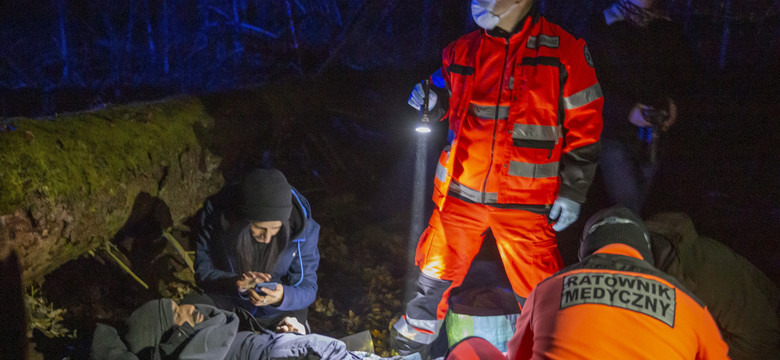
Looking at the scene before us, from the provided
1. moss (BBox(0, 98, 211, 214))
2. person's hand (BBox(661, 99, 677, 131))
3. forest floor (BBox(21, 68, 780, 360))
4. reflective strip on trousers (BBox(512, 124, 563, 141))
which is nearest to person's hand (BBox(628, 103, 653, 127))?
person's hand (BBox(661, 99, 677, 131))

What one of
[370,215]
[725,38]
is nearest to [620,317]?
[725,38]

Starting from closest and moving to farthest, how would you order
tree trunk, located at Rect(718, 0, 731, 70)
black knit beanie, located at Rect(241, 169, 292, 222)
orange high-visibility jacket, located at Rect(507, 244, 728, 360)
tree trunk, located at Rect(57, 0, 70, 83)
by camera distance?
1. orange high-visibility jacket, located at Rect(507, 244, 728, 360)
2. black knit beanie, located at Rect(241, 169, 292, 222)
3. tree trunk, located at Rect(718, 0, 731, 70)
4. tree trunk, located at Rect(57, 0, 70, 83)

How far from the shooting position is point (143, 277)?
3.44 metres

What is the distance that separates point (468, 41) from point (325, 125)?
13.6 ft

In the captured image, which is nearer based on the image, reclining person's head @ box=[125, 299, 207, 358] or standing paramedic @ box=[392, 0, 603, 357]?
reclining person's head @ box=[125, 299, 207, 358]

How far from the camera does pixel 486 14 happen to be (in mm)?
2740

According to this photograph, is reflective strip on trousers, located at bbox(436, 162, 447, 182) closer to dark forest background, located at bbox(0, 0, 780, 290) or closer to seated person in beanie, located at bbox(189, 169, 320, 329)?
seated person in beanie, located at bbox(189, 169, 320, 329)

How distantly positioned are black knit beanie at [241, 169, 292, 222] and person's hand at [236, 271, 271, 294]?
43cm

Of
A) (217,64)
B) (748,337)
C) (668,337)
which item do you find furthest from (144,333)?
(217,64)

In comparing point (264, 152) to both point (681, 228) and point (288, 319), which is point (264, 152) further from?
point (681, 228)

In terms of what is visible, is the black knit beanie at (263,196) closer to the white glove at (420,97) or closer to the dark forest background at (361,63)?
the white glove at (420,97)

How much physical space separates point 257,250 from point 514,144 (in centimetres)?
206

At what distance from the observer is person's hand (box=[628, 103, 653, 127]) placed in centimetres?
348

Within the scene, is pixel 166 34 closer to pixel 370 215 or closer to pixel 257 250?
pixel 370 215
